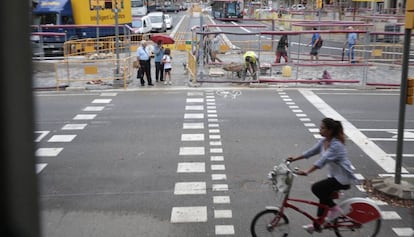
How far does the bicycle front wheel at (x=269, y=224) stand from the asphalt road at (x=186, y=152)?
1.55 feet

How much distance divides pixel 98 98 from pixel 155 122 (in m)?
4.44

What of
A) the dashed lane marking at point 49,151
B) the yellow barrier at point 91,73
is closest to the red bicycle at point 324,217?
the dashed lane marking at point 49,151

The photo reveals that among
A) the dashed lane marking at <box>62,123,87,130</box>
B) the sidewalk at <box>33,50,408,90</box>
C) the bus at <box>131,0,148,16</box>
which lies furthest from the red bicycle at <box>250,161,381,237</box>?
the bus at <box>131,0,148,16</box>

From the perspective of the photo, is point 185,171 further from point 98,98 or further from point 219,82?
point 219,82

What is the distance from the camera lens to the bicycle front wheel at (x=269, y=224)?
5.96 m

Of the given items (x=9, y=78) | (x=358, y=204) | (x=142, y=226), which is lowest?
(x=142, y=226)

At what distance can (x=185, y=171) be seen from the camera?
29.9 feet

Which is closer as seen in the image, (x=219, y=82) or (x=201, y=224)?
(x=201, y=224)

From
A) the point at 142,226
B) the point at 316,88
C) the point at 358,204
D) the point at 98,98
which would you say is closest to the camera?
the point at 358,204

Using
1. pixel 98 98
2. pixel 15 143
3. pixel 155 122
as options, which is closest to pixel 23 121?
pixel 15 143

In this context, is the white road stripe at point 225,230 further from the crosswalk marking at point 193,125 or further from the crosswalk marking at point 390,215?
the crosswalk marking at point 193,125

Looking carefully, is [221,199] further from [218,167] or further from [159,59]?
[159,59]

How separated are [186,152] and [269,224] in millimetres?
4585

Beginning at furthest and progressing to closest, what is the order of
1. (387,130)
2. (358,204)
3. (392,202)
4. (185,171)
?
(387,130)
(185,171)
(392,202)
(358,204)
